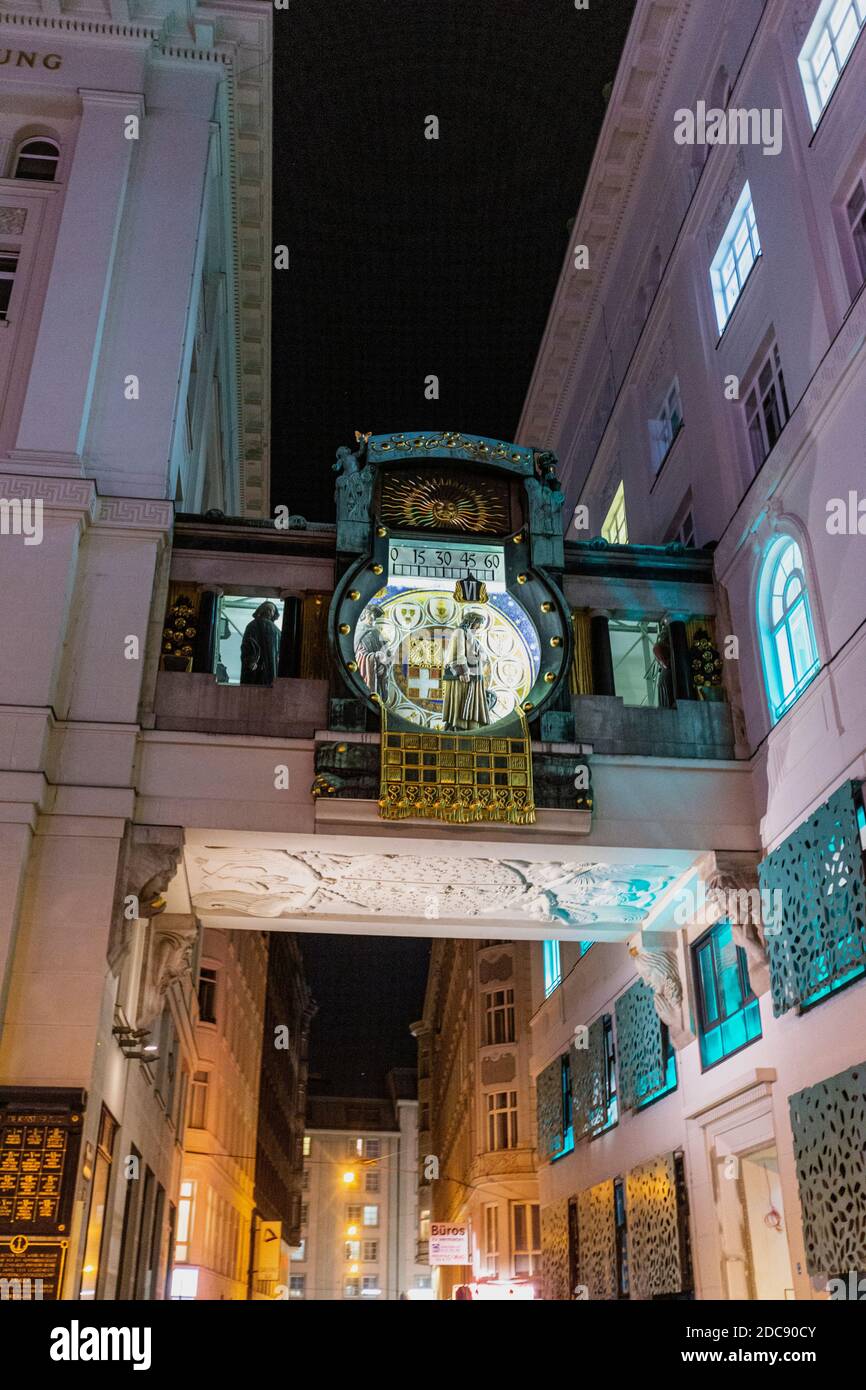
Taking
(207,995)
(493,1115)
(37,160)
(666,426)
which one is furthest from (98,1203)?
(493,1115)

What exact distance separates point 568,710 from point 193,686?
18.3ft

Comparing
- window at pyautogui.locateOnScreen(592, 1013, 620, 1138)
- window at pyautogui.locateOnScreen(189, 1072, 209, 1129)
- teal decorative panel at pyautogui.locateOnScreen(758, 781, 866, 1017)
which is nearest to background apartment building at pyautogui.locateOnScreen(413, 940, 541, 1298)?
window at pyautogui.locateOnScreen(189, 1072, 209, 1129)

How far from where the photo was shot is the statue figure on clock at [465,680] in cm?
1719

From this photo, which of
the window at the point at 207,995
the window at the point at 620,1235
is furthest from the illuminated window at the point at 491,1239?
the window at the point at 620,1235

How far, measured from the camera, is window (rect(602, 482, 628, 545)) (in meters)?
27.9

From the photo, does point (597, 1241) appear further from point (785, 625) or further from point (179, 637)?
point (179, 637)

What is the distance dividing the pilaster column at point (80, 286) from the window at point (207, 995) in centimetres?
2446

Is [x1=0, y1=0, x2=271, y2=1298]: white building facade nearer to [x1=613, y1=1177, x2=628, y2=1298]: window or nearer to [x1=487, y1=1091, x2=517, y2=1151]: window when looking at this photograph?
[x1=613, y1=1177, x2=628, y2=1298]: window

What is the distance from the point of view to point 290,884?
18.5m

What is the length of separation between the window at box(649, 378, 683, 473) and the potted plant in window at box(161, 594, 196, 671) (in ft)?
36.3

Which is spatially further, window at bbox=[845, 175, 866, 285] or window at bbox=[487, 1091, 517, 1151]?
window at bbox=[487, 1091, 517, 1151]

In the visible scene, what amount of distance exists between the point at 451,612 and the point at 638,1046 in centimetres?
909

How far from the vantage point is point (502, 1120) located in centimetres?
4275

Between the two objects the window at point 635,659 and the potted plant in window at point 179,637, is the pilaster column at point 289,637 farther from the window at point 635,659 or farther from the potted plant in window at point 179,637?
the window at point 635,659
